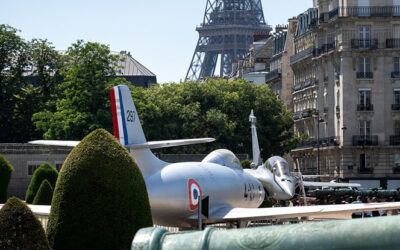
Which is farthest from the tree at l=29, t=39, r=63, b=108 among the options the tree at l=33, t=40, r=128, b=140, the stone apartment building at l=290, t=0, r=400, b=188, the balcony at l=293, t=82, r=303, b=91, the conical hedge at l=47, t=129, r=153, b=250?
the conical hedge at l=47, t=129, r=153, b=250

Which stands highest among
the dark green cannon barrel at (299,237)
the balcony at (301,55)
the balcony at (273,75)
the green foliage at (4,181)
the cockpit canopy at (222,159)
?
the balcony at (301,55)

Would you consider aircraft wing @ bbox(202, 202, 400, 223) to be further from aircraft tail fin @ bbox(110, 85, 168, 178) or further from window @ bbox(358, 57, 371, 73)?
window @ bbox(358, 57, 371, 73)

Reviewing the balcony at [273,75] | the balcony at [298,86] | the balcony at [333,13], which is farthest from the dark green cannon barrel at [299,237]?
the balcony at [273,75]

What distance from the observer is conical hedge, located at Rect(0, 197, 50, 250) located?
43.2 feet

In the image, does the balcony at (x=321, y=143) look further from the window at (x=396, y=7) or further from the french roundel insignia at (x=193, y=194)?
the french roundel insignia at (x=193, y=194)

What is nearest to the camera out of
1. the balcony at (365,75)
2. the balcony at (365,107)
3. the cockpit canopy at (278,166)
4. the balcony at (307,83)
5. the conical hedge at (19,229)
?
the conical hedge at (19,229)

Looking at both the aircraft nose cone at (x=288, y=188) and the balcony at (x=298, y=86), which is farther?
the balcony at (x=298, y=86)

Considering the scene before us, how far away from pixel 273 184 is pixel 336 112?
61.0 meters

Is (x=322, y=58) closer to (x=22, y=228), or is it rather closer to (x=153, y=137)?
(x=153, y=137)

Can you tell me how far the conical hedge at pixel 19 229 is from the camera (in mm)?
13180

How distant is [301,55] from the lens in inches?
4717

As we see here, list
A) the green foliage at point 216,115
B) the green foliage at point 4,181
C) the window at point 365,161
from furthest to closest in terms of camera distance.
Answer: the window at point 365,161 → the green foliage at point 216,115 → the green foliage at point 4,181

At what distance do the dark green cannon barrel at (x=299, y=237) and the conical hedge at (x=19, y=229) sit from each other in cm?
947

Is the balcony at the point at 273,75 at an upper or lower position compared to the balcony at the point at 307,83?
upper
